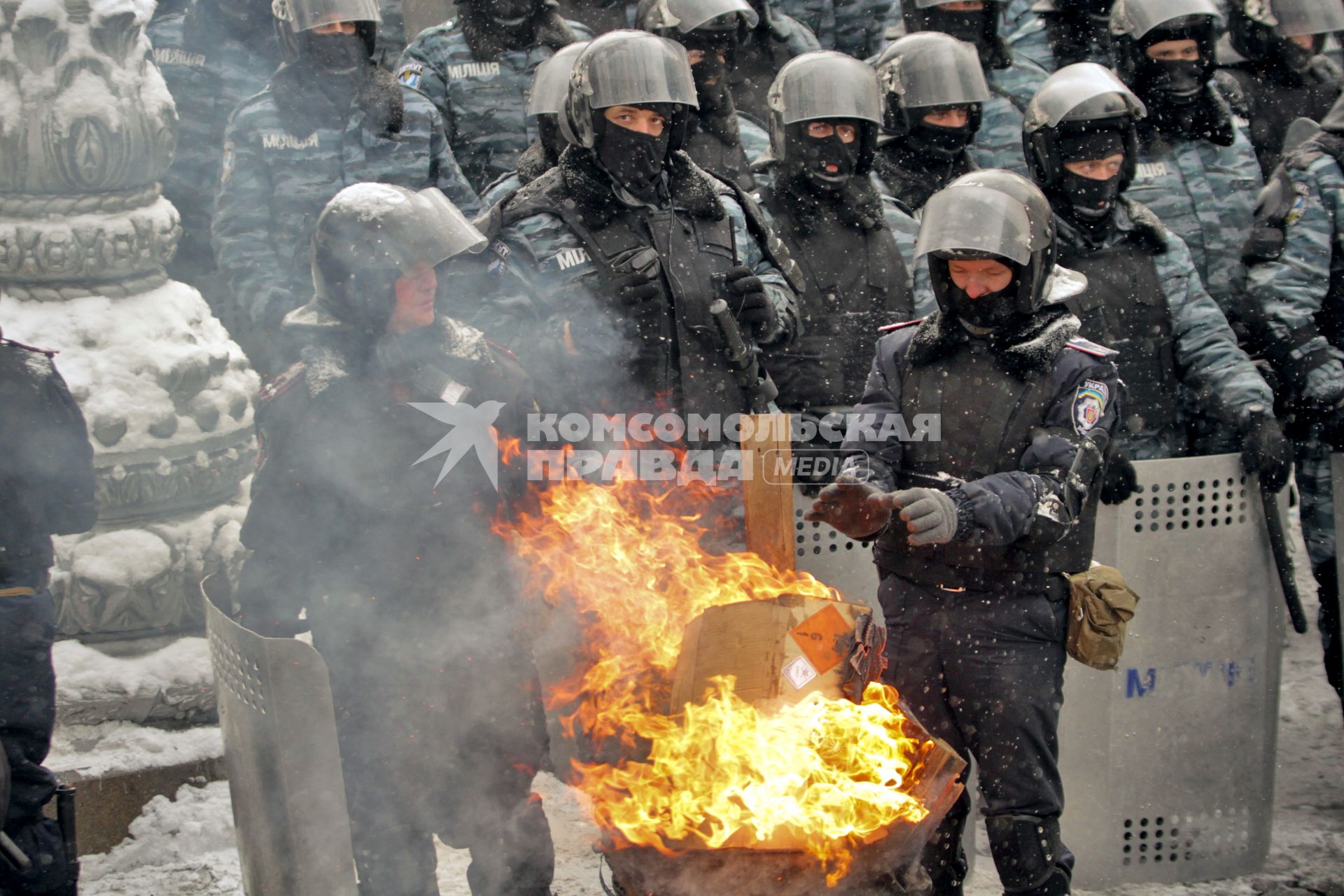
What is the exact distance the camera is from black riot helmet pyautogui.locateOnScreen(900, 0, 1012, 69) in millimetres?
7281

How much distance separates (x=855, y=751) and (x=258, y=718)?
1.56 m

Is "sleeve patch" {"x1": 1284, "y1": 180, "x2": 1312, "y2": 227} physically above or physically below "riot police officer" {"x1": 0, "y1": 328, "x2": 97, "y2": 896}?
above

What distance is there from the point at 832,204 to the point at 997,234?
6.23ft

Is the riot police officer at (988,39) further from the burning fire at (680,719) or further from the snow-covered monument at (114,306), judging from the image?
the snow-covered monument at (114,306)

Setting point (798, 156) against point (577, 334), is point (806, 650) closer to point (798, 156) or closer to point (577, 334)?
point (577, 334)

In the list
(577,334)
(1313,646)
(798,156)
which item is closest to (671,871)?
(577,334)

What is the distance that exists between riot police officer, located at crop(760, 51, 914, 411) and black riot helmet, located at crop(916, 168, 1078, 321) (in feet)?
4.70

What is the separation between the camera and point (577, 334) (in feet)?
16.4

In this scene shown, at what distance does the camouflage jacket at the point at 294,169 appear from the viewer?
18.5 feet

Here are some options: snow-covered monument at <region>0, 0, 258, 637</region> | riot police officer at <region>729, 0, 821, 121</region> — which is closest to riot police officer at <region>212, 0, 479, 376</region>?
snow-covered monument at <region>0, 0, 258, 637</region>

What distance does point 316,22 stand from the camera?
19.1ft

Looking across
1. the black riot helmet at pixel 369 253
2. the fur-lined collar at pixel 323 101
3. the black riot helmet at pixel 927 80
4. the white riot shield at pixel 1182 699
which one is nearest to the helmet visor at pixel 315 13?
the fur-lined collar at pixel 323 101

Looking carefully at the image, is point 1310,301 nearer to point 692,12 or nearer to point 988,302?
point 988,302

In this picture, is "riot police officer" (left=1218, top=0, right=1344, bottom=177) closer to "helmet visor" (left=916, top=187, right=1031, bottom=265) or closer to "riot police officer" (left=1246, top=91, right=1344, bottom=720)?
"riot police officer" (left=1246, top=91, right=1344, bottom=720)
